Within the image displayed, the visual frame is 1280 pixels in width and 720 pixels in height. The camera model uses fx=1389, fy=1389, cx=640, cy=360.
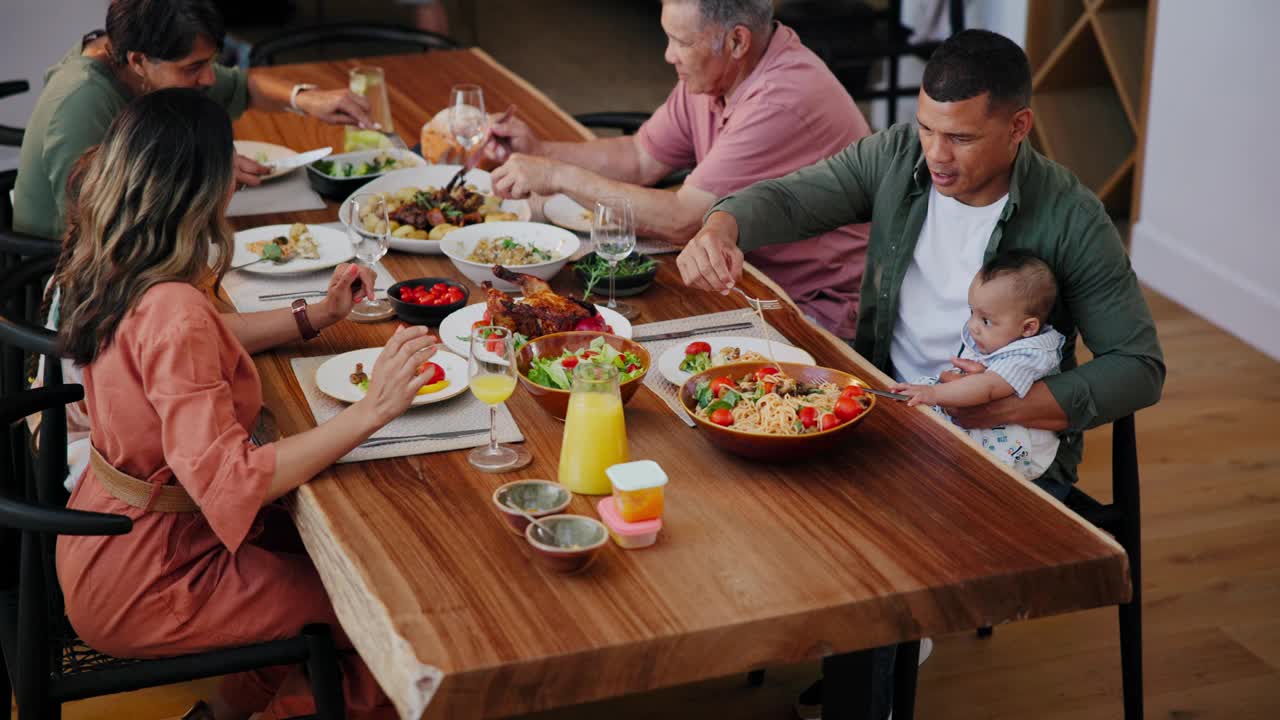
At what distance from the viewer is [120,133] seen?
1.84m

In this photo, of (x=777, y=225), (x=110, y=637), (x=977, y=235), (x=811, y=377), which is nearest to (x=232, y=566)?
(x=110, y=637)

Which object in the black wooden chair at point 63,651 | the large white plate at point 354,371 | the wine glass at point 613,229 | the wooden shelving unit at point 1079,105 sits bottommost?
the wooden shelving unit at point 1079,105

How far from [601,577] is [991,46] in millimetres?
1058

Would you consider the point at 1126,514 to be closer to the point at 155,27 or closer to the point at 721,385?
the point at 721,385

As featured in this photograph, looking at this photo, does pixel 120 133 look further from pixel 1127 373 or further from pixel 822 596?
pixel 1127 373

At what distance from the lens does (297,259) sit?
2521 mm

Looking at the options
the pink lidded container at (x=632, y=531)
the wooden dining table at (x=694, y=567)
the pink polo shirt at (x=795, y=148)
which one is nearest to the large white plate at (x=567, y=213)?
the pink polo shirt at (x=795, y=148)

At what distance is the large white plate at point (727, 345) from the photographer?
2062 millimetres

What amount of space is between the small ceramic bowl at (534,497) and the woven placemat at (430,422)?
201mm

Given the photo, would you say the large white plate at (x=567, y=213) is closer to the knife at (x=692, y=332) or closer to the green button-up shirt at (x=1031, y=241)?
the green button-up shirt at (x=1031, y=241)

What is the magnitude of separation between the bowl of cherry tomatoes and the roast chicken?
0.15 meters

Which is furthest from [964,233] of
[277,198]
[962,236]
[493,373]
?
[277,198]

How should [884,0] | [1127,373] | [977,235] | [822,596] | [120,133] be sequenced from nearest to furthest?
[822,596]
[120,133]
[1127,373]
[977,235]
[884,0]

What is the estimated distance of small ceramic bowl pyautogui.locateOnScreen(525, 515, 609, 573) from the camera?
1.53 meters
